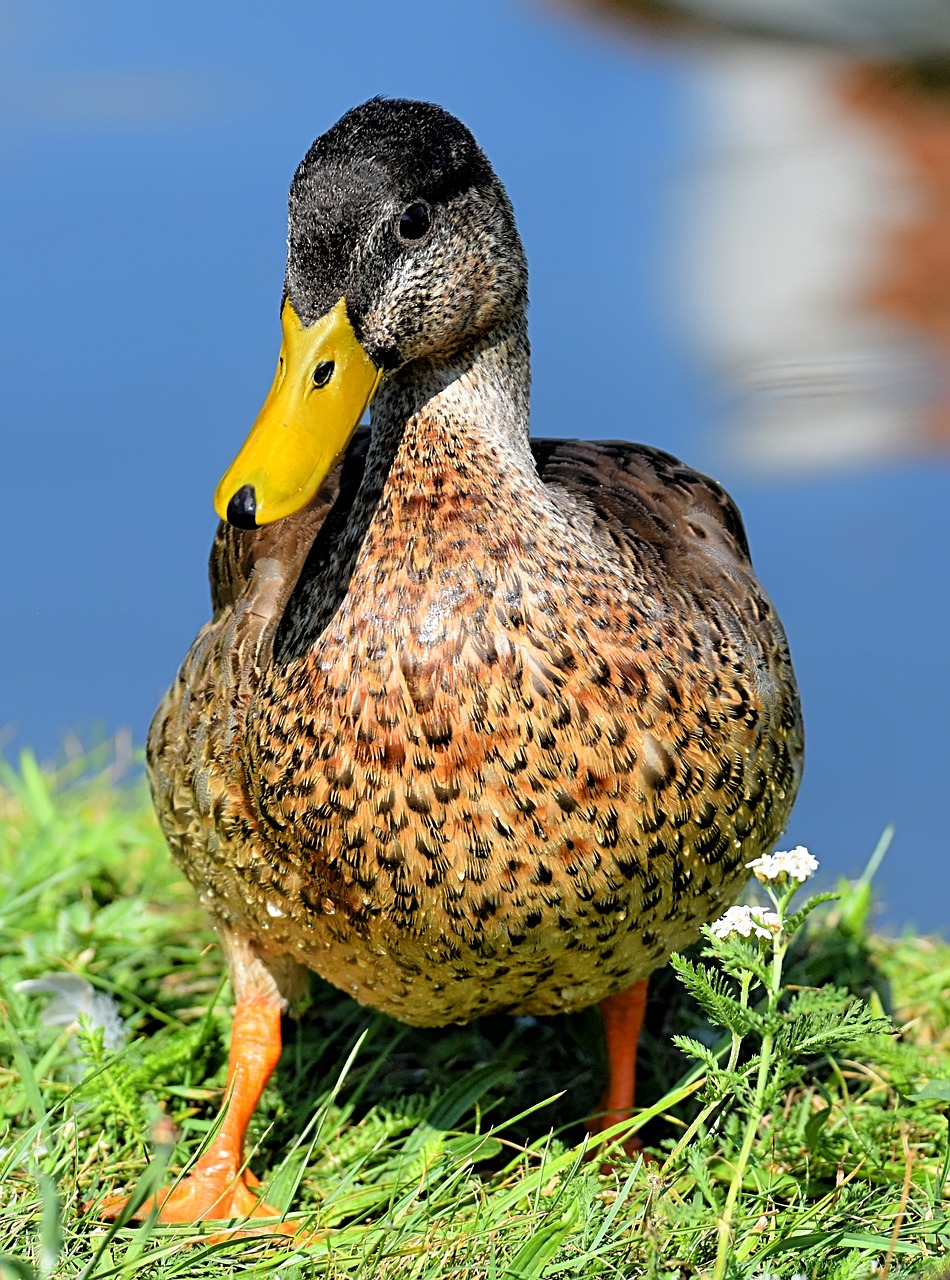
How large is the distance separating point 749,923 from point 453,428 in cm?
88

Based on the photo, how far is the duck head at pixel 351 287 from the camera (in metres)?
2.22

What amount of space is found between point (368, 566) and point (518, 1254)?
1.00 metres

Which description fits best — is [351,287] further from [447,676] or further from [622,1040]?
[622,1040]

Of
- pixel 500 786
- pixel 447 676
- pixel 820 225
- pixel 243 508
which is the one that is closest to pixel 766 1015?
pixel 500 786

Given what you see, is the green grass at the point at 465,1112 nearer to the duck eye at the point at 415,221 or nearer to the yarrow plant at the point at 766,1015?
the yarrow plant at the point at 766,1015

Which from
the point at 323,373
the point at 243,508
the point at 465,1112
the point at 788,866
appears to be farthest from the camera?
the point at 465,1112

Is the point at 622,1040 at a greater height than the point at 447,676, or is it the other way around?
the point at 447,676

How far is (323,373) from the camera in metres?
2.27

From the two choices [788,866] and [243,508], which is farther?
[243,508]

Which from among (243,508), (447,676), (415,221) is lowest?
(447,676)

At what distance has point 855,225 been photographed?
30.6ft

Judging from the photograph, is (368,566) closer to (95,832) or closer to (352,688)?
(352,688)

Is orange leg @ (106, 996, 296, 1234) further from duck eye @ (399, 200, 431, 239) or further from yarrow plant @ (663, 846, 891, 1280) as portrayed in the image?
duck eye @ (399, 200, 431, 239)

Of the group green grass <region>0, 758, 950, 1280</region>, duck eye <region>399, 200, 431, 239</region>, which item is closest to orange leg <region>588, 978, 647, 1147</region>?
green grass <region>0, 758, 950, 1280</region>
